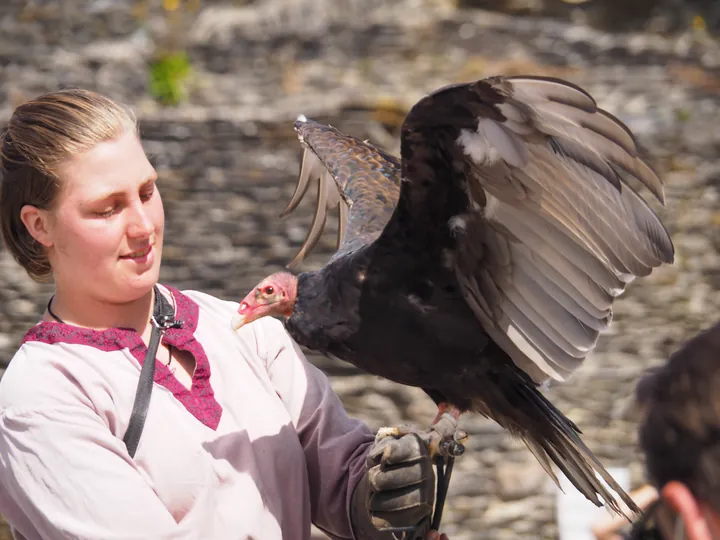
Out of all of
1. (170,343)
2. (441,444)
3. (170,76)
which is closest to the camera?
(170,343)

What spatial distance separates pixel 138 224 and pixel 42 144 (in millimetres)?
189

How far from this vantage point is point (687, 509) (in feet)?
2.92

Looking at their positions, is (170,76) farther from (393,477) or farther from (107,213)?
(393,477)

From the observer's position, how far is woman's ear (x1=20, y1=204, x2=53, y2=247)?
1.49 meters

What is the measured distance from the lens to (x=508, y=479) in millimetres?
5812

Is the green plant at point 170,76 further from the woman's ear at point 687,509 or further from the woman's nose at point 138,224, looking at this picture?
the woman's ear at point 687,509

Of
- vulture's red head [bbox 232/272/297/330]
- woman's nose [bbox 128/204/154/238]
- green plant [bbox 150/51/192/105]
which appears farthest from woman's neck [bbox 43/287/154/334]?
green plant [bbox 150/51/192/105]

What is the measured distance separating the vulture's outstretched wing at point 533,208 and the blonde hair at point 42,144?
23.7 inches

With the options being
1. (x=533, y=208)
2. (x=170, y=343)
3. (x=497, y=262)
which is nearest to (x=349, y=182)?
(x=497, y=262)

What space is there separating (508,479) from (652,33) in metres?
3.60

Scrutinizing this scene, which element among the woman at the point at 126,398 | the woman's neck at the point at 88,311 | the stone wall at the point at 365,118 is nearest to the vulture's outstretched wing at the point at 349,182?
the woman at the point at 126,398

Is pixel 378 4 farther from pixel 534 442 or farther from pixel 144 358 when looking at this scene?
pixel 144 358

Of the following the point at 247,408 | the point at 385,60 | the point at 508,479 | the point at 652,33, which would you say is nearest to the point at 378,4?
the point at 385,60

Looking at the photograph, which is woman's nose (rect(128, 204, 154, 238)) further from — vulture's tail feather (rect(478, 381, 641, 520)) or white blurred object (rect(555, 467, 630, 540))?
white blurred object (rect(555, 467, 630, 540))
